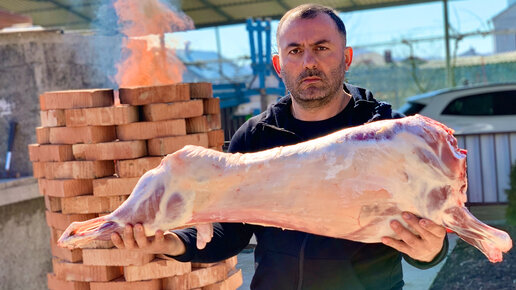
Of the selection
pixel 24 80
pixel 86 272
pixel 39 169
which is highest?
pixel 24 80

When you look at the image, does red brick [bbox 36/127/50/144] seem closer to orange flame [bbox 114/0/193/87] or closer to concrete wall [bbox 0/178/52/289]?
orange flame [bbox 114/0/193/87]

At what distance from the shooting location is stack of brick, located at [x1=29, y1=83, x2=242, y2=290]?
13.4ft

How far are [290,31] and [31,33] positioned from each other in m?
5.20

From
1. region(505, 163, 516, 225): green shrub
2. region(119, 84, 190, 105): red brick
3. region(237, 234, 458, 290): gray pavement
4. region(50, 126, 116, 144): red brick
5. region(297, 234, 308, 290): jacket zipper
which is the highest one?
region(119, 84, 190, 105): red brick

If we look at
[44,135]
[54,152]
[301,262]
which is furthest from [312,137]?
[44,135]

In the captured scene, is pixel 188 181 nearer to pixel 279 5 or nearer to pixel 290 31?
pixel 290 31

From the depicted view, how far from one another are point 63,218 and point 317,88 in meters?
2.62

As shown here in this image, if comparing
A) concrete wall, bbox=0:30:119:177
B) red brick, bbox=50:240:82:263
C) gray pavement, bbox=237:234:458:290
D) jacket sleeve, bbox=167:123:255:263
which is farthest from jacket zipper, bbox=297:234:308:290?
concrete wall, bbox=0:30:119:177

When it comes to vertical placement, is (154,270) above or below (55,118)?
below

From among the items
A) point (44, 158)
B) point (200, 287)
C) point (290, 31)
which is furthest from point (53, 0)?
point (290, 31)

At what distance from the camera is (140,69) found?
5.36 meters

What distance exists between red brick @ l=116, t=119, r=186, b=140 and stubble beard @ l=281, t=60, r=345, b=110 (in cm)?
188

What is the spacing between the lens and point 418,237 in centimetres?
205

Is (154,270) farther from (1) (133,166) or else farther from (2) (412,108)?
(2) (412,108)
